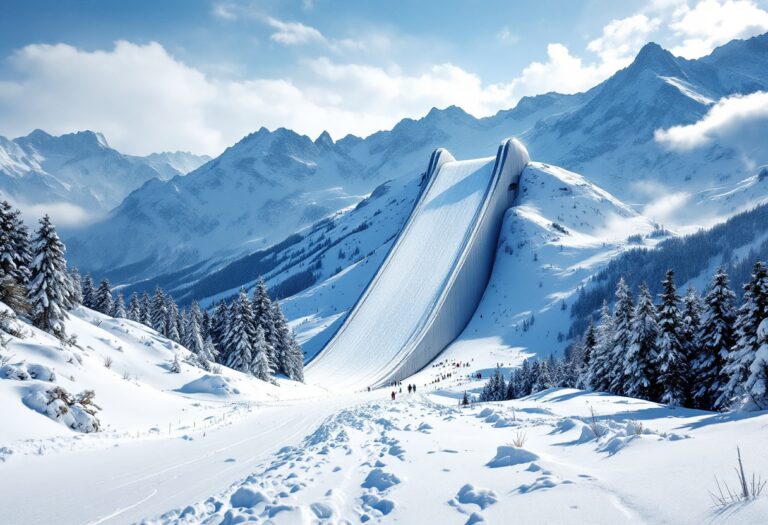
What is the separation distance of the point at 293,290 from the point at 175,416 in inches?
5603

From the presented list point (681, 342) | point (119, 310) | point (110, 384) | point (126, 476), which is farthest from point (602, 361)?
point (119, 310)

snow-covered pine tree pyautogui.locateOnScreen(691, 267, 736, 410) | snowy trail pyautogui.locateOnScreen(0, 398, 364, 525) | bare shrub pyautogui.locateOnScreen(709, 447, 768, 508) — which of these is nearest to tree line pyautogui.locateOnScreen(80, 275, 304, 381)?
snowy trail pyautogui.locateOnScreen(0, 398, 364, 525)

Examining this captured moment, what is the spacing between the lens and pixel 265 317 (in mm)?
47406

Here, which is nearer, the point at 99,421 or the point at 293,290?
the point at 99,421

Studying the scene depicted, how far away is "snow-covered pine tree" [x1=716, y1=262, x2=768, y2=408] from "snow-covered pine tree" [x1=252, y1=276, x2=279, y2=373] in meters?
36.0

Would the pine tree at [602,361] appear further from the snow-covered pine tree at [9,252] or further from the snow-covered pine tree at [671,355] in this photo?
the snow-covered pine tree at [9,252]

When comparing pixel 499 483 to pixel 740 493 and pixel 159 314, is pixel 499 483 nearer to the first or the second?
pixel 740 493

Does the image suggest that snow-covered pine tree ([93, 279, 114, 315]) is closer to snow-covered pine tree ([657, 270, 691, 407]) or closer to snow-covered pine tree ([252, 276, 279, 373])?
snow-covered pine tree ([252, 276, 279, 373])

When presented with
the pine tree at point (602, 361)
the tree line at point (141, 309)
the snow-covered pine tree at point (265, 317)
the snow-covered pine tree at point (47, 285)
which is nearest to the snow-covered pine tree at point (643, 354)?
the pine tree at point (602, 361)

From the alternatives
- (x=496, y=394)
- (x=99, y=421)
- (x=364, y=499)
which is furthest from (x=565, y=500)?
(x=496, y=394)

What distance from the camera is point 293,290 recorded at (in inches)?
6260

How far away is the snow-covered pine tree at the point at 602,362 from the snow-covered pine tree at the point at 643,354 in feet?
13.3

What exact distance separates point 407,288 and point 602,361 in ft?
173

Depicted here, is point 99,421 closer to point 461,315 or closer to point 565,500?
point 565,500
